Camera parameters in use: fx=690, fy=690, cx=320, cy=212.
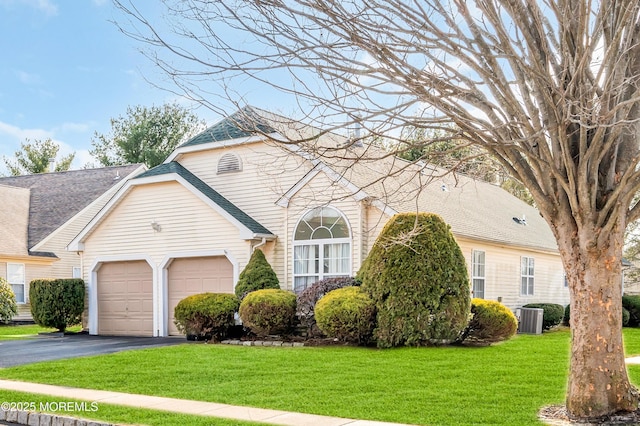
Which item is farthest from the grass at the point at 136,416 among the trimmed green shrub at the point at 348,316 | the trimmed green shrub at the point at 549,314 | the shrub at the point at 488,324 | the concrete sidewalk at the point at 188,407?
the trimmed green shrub at the point at 549,314

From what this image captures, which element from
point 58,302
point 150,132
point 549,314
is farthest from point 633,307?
point 150,132

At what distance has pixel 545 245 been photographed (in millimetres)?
25312

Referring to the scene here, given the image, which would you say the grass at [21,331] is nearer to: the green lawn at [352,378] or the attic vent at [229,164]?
the attic vent at [229,164]

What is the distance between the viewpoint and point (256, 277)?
59.3 ft

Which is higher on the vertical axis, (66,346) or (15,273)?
(15,273)

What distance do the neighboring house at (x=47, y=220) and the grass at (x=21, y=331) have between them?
1805 mm

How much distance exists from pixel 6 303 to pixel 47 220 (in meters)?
5.54

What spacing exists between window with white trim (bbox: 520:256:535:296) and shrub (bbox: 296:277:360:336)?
9.50 meters

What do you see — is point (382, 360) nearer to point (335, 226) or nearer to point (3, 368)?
point (335, 226)

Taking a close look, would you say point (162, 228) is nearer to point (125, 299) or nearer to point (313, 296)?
point (125, 299)

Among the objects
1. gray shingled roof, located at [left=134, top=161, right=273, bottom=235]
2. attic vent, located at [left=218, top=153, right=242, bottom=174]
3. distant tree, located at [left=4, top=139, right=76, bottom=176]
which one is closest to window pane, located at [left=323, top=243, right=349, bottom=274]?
gray shingled roof, located at [left=134, top=161, right=273, bottom=235]

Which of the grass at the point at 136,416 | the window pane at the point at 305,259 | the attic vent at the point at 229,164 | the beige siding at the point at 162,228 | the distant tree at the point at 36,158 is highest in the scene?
the distant tree at the point at 36,158

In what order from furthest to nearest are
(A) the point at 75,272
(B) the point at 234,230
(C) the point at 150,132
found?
(C) the point at 150,132 < (A) the point at 75,272 < (B) the point at 234,230

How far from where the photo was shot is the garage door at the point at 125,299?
2109 cm
